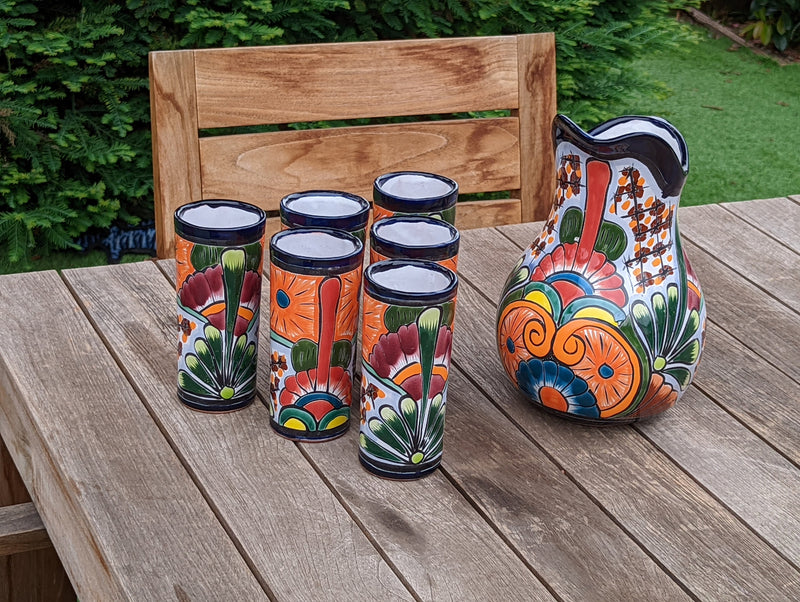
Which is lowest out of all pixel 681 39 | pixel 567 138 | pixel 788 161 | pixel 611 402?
pixel 788 161

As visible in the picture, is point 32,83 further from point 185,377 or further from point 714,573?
point 714,573

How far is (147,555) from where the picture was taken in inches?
30.0

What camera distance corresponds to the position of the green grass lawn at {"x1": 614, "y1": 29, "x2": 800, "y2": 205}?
3.65 m

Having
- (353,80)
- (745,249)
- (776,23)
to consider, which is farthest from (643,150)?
(776,23)

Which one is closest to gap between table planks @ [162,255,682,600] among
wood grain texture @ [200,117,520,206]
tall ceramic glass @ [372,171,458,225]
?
tall ceramic glass @ [372,171,458,225]

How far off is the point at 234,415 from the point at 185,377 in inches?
2.3

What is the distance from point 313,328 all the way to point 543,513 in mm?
248

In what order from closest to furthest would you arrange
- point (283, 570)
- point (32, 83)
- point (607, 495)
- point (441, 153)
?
point (283, 570)
point (607, 495)
point (441, 153)
point (32, 83)

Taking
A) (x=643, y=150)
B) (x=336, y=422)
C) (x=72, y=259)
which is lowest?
(x=72, y=259)

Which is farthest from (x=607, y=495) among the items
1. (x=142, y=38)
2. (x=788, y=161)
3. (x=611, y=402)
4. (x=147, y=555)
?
(x=788, y=161)

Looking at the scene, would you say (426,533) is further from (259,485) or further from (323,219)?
(323,219)

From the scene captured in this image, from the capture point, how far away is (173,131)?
1407mm

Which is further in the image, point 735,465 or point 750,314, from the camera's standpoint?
point 750,314

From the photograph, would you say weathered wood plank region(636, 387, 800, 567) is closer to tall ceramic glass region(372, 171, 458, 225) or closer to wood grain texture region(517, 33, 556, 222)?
tall ceramic glass region(372, 171, 458, 225)
